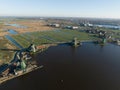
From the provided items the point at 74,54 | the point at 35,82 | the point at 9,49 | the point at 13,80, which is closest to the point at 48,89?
the point at 35,82

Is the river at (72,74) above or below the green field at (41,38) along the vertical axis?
below

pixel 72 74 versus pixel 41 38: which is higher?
pixel 41 38

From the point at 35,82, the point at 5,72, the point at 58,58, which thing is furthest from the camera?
the point at 58,58

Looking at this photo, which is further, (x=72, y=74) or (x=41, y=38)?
(x=41, y=38)

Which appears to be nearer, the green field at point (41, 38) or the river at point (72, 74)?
the river at point (72, 74)

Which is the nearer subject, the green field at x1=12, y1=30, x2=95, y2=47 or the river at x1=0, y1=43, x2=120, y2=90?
the river at x1=0, y1=43, x2=120, y2=90

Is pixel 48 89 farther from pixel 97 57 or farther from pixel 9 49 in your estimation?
pixel 9 49

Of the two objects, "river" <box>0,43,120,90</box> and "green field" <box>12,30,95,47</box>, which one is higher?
"green field" <box>12,30,95,47</box>

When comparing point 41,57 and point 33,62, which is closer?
point 33,62
